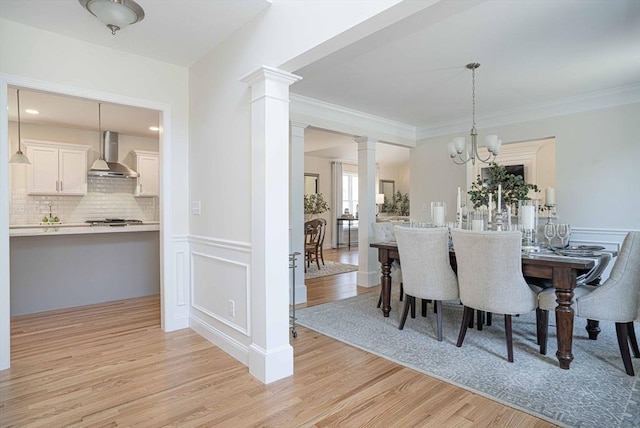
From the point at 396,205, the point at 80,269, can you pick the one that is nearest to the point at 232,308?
the point at 80,269

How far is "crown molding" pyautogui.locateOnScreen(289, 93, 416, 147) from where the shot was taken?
452 cm

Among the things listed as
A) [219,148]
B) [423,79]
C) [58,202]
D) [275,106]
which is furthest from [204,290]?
[58,202]

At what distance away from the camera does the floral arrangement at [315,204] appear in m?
9.04

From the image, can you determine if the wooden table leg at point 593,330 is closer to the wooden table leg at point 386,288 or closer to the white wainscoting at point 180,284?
the wooden table leg at point 386,288

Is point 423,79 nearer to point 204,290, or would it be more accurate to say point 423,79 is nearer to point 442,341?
point 442,341

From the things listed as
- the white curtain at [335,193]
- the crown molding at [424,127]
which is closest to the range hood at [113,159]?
the crown molding at [424,127]

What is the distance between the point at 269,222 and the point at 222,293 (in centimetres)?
94

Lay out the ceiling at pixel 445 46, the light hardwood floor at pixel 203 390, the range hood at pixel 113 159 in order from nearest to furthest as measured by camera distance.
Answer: the light hardwood floor at pixel 203 390 < the ceiling at pixel 445 46 < the range hood at pixel 113 159

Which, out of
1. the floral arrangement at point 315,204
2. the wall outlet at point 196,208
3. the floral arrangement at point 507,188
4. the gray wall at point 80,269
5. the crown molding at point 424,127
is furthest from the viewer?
the floral arrangement at point 315,204

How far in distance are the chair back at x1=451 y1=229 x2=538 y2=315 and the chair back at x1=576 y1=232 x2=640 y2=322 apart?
42 centimetres

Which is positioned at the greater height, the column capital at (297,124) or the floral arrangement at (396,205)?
the column capital at (297,124)

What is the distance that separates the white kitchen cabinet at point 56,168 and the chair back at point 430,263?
545 centimetres

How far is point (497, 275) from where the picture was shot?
8.86 feet

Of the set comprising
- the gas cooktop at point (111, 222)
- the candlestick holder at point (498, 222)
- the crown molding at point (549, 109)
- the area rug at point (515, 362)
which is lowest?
the area rug at point (515, 362)
